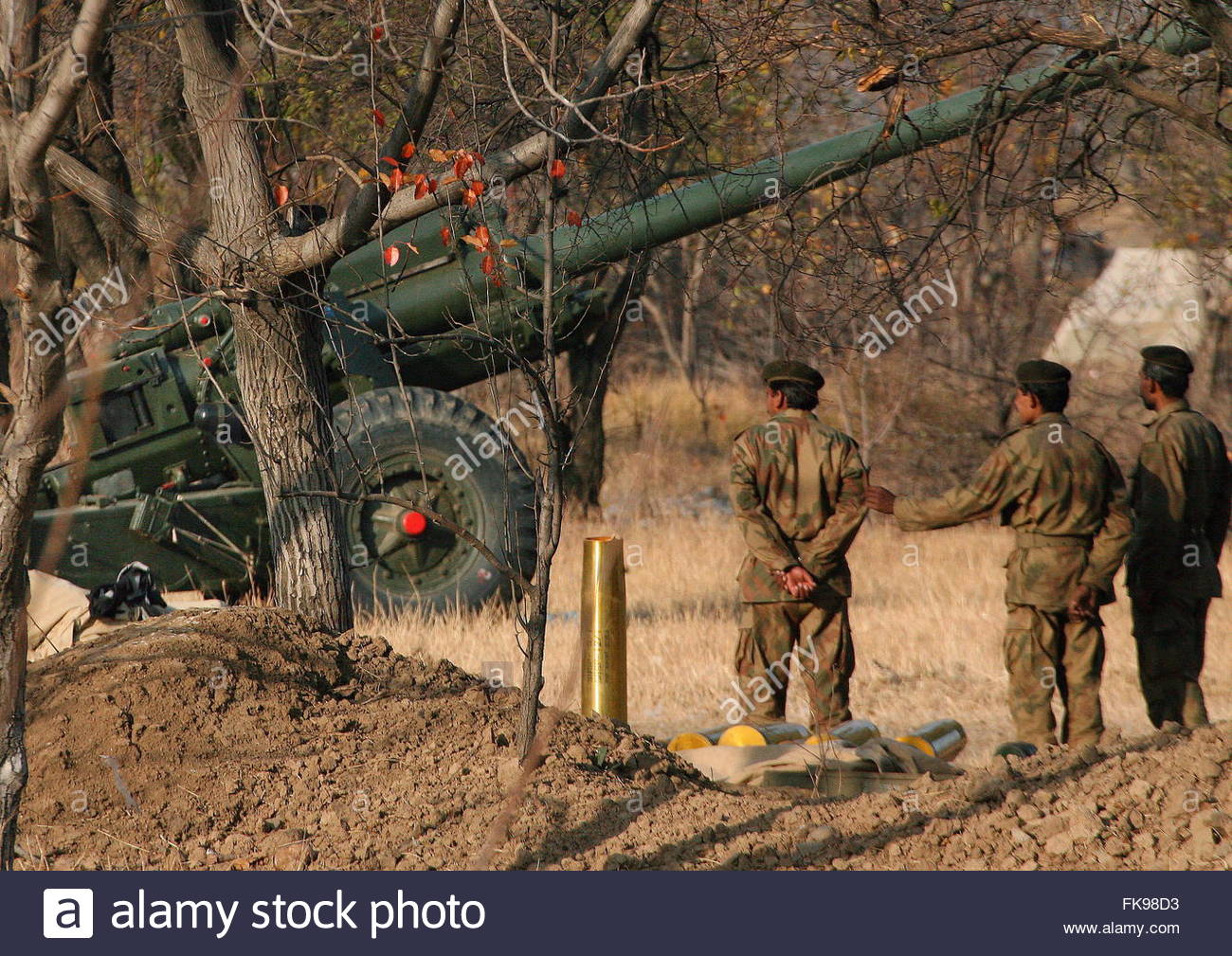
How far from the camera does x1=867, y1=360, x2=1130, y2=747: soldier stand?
20.1 feet

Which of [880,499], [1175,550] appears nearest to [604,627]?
[880,499]

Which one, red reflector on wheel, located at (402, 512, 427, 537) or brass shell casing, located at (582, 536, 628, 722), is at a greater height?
red reflector on wheel, located at (402, 512, 427, 537)

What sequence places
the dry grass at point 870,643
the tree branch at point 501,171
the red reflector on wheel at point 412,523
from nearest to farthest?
the tree branch at point 501,171
the dry grass at point 870,643
the red reflector on wheel at point 412,523

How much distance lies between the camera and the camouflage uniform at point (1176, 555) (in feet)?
21.3

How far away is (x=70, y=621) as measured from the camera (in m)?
6.28

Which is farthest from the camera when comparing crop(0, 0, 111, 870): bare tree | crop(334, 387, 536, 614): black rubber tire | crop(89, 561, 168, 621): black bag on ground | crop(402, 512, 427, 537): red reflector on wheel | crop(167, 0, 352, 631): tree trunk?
crop(334, 387, 536, 614): black rubber tire

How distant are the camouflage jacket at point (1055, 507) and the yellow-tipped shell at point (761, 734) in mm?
990

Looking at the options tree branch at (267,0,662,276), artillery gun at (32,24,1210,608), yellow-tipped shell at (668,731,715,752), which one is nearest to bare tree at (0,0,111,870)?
tree branch at (267,0,662,276)

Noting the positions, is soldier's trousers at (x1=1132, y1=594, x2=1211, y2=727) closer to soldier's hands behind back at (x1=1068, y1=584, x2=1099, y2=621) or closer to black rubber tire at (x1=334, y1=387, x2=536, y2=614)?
soldier's hands behind back at (x1=1068, y1=584, x2=1099, y2=621)

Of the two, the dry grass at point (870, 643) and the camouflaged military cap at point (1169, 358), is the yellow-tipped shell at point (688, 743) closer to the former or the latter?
the dry grass at point (870, 643)

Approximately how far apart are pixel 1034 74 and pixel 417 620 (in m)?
4.67

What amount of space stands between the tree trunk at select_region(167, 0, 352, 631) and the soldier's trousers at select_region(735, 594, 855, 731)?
1.94m

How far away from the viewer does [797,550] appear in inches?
260

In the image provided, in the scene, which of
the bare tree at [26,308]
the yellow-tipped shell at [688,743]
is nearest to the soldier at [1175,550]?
the yellow-tipped shell at [688,743]
